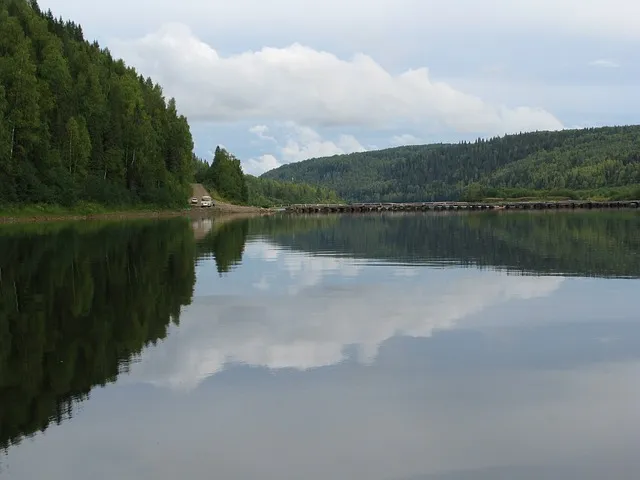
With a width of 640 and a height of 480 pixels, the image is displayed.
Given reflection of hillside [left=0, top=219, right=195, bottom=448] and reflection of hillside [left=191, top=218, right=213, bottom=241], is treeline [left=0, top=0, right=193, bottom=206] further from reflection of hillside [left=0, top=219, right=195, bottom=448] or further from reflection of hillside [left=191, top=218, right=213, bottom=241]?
reflection of hillside [left=0, top=219, right=195, bottom=448]

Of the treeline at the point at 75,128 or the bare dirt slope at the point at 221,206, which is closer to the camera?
the treeline at the point at 75,128

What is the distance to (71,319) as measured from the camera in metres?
21.4

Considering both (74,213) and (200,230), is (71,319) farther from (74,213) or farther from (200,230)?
(74,213)

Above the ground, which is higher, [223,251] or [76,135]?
[76,135]

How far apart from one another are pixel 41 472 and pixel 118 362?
626 centimetres

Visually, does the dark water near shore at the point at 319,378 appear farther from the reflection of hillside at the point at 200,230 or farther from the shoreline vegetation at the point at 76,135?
the shoreline vegetation at the point at 76,135

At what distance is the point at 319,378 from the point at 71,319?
383 inches

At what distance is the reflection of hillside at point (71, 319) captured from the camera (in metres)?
13.8

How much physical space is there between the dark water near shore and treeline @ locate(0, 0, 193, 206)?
63.2 m

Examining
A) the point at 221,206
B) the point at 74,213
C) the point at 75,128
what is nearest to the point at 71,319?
the point at 74,213

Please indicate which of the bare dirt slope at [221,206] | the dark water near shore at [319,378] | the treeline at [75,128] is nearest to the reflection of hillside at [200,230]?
the treeline at [75,128]

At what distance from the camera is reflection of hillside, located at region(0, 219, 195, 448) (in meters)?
13.8

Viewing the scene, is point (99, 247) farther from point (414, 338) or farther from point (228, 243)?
point (414, 338)

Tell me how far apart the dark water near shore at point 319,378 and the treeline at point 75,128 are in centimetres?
6322
